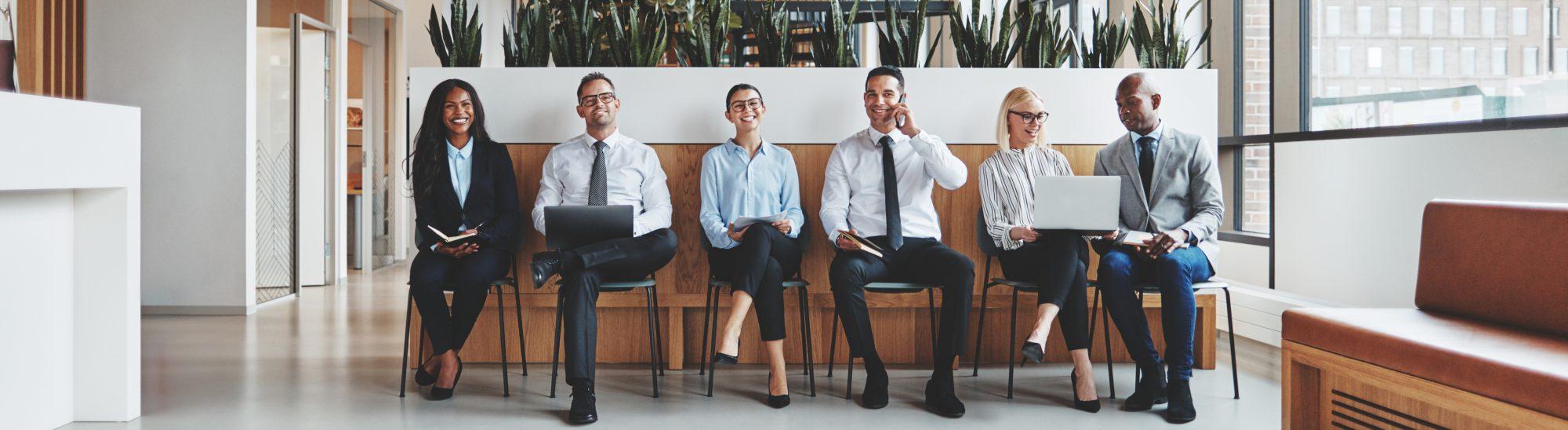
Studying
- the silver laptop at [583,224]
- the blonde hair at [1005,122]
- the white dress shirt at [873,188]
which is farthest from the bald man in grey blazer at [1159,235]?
the silver laptop at [583,224]

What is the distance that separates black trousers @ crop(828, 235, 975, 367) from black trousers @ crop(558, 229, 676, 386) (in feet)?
2.10

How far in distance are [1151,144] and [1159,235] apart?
41 centimetres

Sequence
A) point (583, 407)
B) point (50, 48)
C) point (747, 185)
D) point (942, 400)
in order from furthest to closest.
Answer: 1. point (50, 48)
2. point (747, 185)
3. point (942, 400)
4. point (583, 407)

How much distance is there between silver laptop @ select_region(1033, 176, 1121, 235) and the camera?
3.12 m

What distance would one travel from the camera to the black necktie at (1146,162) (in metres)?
3.42

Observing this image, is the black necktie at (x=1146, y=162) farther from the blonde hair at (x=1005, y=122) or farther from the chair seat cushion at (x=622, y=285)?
the chair seat cushion at (x=622, y=285)

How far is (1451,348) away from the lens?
77.2 inches

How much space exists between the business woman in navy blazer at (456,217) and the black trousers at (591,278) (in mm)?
323

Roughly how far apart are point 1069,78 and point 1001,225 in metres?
0.81

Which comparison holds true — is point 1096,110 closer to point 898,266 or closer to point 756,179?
point 898,266

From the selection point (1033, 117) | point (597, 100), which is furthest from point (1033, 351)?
point (597, 100)

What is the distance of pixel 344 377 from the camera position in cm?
A: 367

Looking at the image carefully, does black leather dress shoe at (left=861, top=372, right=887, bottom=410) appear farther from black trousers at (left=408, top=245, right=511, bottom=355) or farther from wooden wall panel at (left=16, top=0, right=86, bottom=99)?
wooden wall panel at (left=16, top=0, right=86, bottom=99)

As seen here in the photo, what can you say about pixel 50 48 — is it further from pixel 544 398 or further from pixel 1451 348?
pixel 1451 348
